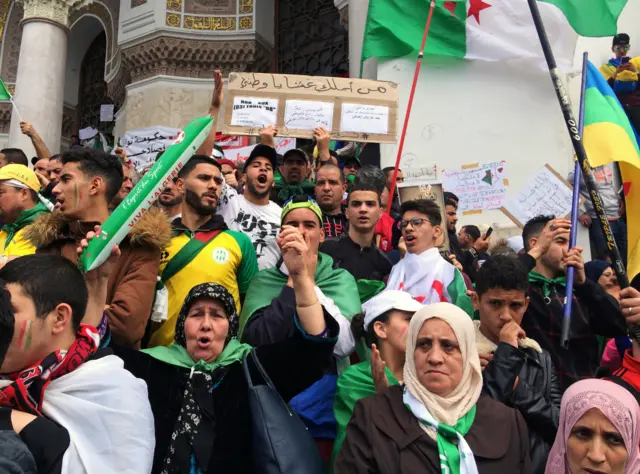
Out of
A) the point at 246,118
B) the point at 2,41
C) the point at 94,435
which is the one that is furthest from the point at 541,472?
the point at 2,41

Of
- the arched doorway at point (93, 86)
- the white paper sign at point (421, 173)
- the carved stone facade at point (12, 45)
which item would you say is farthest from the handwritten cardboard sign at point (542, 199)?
the carved stone facade at point (12, 45)

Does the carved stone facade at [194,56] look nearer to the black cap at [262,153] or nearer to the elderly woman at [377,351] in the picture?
the black cap at [262,153]

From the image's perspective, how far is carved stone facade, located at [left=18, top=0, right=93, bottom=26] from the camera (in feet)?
41.1

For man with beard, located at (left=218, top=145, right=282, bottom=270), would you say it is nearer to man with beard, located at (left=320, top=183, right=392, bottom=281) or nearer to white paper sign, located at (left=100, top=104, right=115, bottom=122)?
man with beard, located at (left=320, top=183, right=392, bottom=281)

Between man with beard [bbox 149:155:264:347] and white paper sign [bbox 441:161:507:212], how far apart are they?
3.95 metres

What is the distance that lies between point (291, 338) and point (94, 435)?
0.78 m

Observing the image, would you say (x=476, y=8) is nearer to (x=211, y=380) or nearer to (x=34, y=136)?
(x=34, y=136)

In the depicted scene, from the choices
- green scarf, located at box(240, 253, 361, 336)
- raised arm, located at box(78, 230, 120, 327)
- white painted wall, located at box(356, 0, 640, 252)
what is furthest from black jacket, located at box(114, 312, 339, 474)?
white painted wall, located at box(356, 0, 640, 252)

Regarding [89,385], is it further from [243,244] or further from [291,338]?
[243,244]

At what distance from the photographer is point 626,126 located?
3.65m

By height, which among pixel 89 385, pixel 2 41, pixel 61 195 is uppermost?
pixel 2 41

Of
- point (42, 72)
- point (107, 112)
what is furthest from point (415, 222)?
point (107, 112)

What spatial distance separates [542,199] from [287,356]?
4.06 m

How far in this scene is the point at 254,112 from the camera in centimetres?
516
